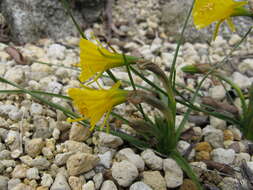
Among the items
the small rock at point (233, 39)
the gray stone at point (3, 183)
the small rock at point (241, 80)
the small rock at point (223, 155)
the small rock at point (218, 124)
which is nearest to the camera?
the gray stone at point (3, 183)

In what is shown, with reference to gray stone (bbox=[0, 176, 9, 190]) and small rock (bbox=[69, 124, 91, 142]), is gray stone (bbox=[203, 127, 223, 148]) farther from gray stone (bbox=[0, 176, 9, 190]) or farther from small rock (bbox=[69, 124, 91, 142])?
gray stone (bbox=[0, 176, 9, 190])

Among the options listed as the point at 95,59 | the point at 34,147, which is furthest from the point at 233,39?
the point at 34,147

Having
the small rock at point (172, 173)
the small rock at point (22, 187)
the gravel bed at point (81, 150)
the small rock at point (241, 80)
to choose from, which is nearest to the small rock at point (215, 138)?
the gravel bed at point (81, 150)

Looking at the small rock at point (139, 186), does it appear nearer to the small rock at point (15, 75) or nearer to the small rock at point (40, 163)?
the small rock at point (40, 163)

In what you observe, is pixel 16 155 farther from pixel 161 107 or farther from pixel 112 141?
pixel 161 107

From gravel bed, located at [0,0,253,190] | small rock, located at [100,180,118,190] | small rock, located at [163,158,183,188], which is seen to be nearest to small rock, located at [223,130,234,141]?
gravel bed, located at [0,0,253,190]

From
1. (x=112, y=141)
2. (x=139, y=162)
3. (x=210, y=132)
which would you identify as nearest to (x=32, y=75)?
(x=112, y=141)
